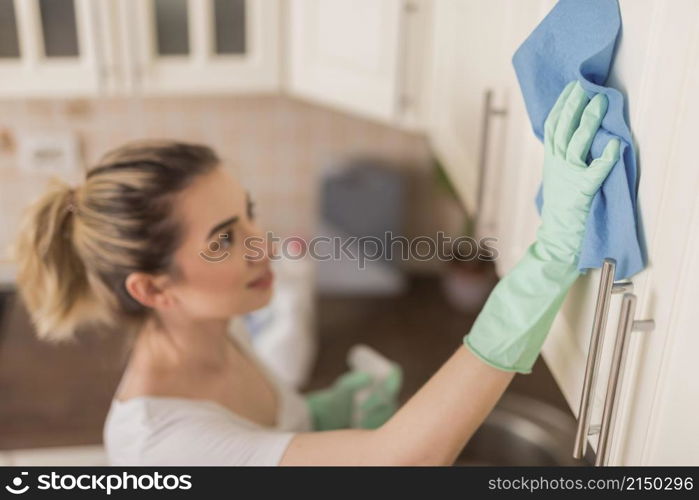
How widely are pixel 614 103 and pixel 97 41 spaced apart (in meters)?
1.24

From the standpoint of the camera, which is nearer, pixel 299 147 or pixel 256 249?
pixel 256 249

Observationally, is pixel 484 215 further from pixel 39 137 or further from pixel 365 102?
pixel 39 137

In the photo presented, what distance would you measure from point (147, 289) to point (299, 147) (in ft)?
3.76

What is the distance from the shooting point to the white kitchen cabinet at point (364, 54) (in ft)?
4.87

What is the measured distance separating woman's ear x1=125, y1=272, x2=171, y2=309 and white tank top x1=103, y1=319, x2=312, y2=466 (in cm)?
13

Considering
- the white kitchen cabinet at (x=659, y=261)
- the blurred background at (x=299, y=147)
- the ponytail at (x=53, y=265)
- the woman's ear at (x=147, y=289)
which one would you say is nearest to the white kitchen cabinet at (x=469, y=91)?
the blurred background at (x=299, y=147)

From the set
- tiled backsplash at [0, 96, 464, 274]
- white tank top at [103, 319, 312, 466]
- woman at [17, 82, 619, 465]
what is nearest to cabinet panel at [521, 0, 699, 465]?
woman at [17, 82, 619, 465]

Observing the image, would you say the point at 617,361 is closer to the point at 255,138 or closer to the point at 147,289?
the point at 147,289

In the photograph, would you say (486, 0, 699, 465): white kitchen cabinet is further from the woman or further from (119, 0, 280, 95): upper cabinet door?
(119, 0, 280, 95): upper cabinet door

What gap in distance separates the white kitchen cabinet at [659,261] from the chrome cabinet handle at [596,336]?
0.9 inches

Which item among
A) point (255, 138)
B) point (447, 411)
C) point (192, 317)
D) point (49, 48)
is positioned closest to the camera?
point (447, 411)

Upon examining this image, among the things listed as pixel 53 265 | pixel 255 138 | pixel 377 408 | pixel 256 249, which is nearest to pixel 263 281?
pixel 256 249

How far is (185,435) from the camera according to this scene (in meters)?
1.13

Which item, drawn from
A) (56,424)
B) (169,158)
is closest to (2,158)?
(56,424)
